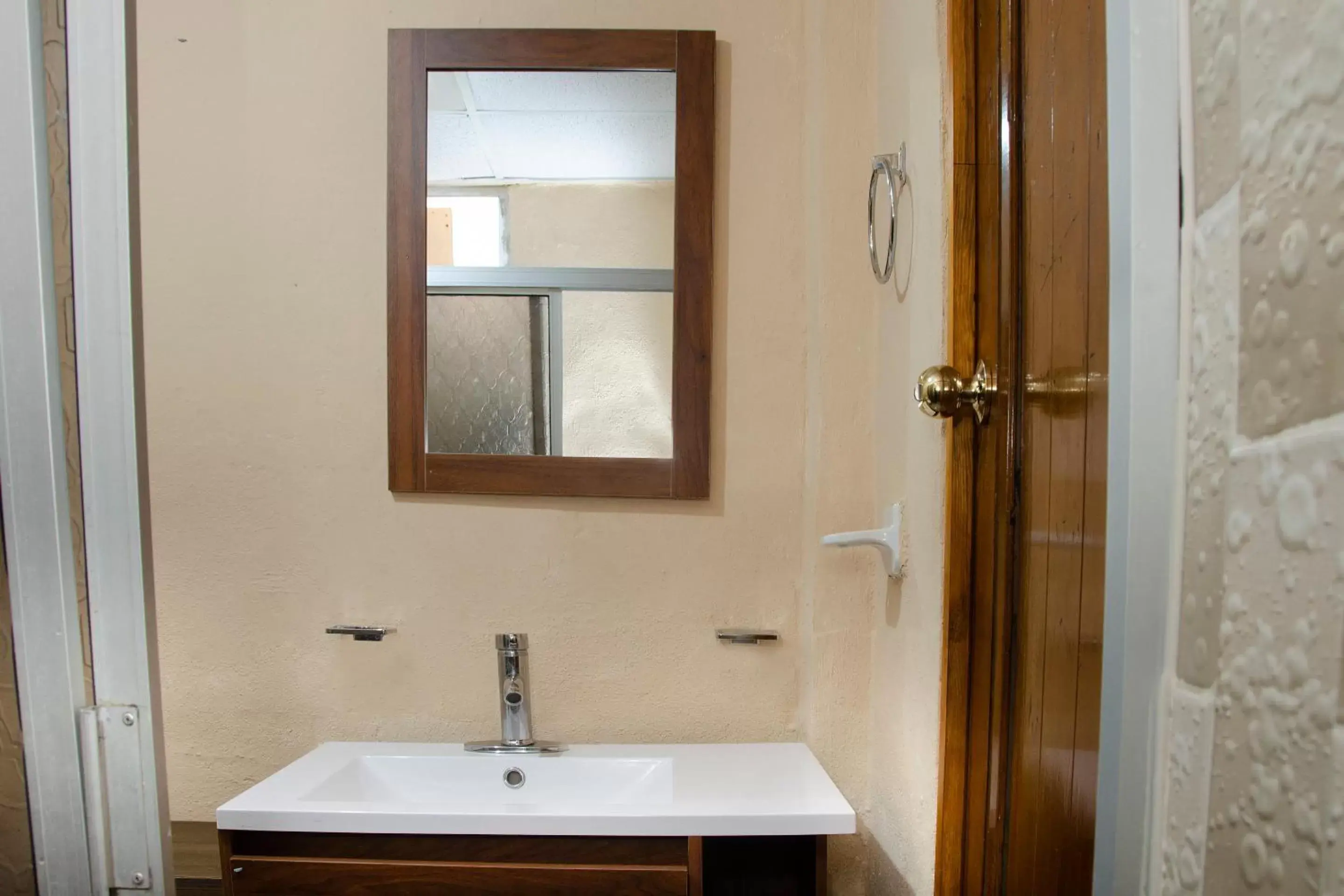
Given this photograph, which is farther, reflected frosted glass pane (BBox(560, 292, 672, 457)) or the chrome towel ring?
reflected frosted glass pane (BBox(560, 292, 672, 457))

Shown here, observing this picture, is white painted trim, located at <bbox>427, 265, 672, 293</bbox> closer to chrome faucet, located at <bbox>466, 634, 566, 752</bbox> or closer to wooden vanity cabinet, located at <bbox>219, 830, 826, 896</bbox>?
chrome faucet, located at <bbox>466, 634, 566, 752</bbox>

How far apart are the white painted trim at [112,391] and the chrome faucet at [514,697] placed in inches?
39.6

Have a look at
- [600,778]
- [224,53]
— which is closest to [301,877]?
[600,778]

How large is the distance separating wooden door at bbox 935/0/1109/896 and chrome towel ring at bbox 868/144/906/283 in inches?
9.2

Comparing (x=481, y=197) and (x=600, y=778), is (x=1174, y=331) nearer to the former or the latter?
(x=600, y=778)

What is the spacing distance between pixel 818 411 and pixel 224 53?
1210 millimetres

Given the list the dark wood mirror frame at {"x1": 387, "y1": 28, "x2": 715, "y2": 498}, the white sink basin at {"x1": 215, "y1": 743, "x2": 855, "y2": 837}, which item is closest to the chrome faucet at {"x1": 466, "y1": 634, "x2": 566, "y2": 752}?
the white sink basin at {"x1": 215, "y1": 743, "x2": 855, "y2": 837}

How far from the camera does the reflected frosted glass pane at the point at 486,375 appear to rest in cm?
152

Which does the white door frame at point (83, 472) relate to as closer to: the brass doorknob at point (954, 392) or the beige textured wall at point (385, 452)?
the brass doorknob at point (954, 392)

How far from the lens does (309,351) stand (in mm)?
1536

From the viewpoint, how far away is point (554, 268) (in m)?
1.51

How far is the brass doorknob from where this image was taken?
958mm

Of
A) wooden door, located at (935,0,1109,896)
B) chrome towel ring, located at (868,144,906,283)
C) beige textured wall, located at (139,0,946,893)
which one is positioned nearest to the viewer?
wooden door, located at (935,0,1109,896)

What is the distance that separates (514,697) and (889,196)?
1.00m
